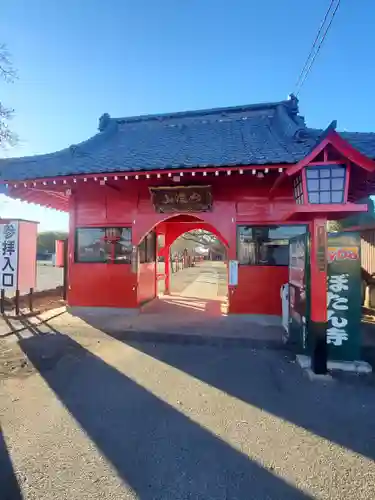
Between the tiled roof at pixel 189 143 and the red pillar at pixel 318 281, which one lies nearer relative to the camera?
the red pillar at pixel 318 281

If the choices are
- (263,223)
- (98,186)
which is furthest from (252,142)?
(98,186)

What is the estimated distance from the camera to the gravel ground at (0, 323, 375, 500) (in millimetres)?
2031

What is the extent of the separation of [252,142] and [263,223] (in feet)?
7.11

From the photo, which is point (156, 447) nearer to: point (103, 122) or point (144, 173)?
point (144, 173)

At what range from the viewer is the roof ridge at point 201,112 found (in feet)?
29.2

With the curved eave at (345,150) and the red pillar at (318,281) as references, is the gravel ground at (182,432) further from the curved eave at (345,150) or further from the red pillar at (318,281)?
the curved eave at (345,150)

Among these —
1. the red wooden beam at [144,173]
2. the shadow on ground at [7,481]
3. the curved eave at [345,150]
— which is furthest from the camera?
the red wooden beam at [144,173]

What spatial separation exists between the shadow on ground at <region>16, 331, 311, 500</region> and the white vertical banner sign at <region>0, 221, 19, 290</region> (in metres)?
3.84

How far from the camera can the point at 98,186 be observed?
24.4ft

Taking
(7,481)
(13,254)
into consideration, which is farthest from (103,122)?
(7,481)

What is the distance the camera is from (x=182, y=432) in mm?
2652

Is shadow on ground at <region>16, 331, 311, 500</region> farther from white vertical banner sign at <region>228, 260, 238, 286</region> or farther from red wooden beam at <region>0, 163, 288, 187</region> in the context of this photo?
red wooden beam at <region>0, 163, 288, 187</region>

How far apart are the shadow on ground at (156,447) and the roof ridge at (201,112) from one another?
8.63m

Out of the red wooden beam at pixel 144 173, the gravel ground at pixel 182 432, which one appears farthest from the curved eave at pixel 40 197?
the gravel ground at pixel 182 432
